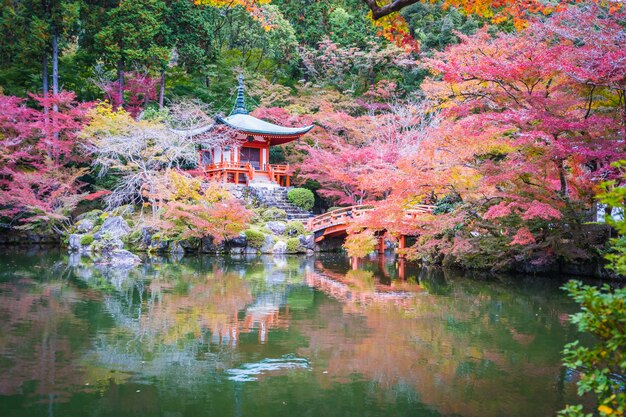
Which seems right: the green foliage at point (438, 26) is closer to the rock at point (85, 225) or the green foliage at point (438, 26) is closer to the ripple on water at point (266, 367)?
the rock at point (85, 225)

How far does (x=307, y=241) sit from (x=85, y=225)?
8.17 metres

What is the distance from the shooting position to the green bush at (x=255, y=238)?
19.2 m

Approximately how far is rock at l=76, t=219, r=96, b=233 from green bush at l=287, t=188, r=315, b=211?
7.89m

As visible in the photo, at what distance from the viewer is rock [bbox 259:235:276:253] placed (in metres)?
19.4

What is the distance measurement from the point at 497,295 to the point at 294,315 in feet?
15.6

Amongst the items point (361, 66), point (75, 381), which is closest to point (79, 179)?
point (361, 66)

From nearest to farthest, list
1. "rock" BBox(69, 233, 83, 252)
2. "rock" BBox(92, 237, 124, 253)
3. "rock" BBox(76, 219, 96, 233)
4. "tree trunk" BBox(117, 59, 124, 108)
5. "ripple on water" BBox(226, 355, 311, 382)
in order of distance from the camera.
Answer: "ripple on water" BBox(226, 355, 311, 382)
"rock" BBox(92, 237, 124, 253)
"rock" BBox(69, 233, 83, 252)
"rock" BBox(76, 219, 96, 233)
"tree trunk" BBox(117, 59, 124, 108)

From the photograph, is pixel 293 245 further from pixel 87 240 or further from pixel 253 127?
pixel 87 240

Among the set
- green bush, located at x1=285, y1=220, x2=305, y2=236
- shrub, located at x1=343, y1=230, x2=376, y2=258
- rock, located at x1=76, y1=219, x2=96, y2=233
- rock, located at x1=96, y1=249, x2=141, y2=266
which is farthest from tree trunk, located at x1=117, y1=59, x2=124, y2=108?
shrub, located at x1=343, y1=230, x2=376, y2=258

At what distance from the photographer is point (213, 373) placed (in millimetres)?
5484

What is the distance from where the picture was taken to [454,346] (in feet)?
22.5

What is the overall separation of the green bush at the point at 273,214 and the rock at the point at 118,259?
244 inches

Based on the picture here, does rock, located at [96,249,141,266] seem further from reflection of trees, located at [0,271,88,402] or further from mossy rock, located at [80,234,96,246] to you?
reflection of trees, located at [0,271,88,402]

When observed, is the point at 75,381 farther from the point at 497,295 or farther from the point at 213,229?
the point at 213,229
